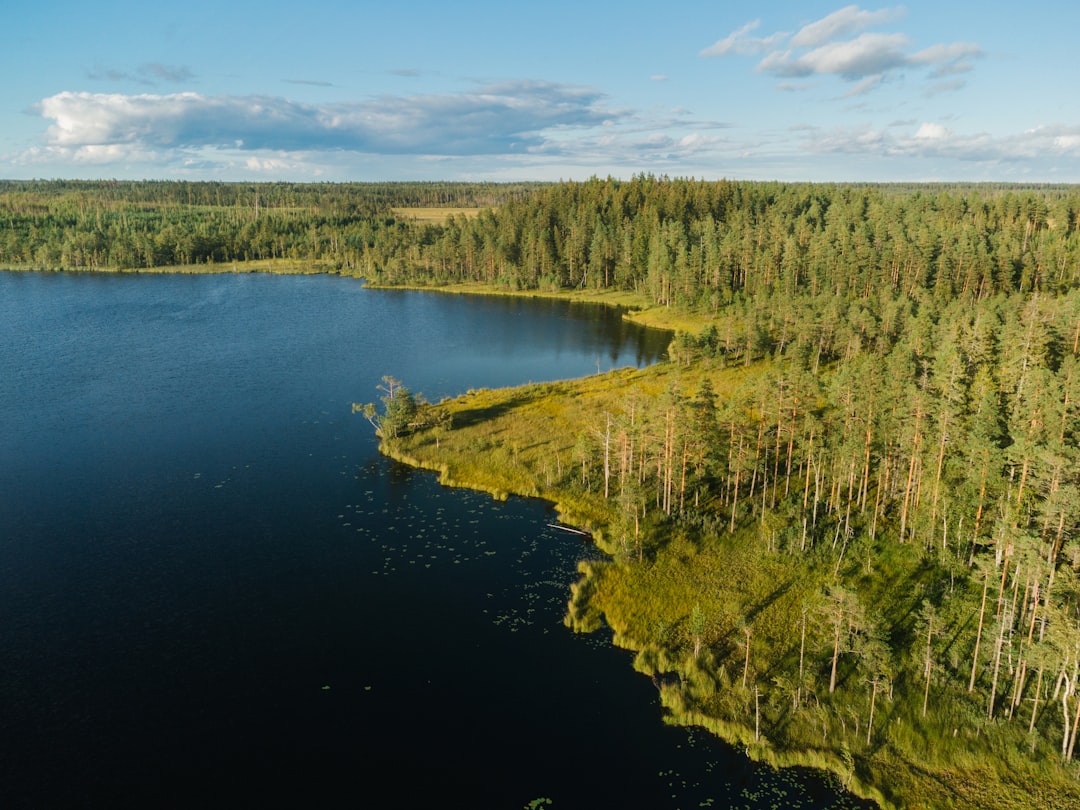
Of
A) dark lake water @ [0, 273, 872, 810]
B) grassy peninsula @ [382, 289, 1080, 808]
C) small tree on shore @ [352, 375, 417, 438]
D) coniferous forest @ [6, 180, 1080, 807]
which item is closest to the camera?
dark lake water @ [0, 273, 872, 810]

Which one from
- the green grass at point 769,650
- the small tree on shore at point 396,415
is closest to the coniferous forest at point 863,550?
the green grass at point 769,650

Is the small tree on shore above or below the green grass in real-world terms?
above

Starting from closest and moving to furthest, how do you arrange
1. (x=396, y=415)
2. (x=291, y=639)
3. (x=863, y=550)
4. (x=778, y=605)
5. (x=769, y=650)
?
(x=769, y=650) < (x=291, y=639) < (x=778, y=605) < (x=863, y=550) < (x=396, y=415)

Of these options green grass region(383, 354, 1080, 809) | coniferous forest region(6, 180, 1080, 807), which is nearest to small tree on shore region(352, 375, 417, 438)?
coniferous forest region(6, 180, 1080, 807)

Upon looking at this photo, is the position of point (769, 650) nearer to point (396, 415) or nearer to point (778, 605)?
point (778, 605)

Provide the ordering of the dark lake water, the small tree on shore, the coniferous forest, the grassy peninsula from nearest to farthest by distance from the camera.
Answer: the dark lake water
the grassy peninsula
the coniferous forest
the small tree on shore

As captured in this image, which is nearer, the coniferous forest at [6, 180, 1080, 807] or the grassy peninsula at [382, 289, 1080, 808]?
the grassy peninsula at [382, 289, 1080, 808]

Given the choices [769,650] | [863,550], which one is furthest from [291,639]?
[863,550]

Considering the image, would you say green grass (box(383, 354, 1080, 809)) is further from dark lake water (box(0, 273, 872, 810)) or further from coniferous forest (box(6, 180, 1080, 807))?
dark lake water (box(0, 273, 872, 810))

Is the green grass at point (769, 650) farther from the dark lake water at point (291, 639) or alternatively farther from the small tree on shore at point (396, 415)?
the small tree on shore at point (396, 415)
